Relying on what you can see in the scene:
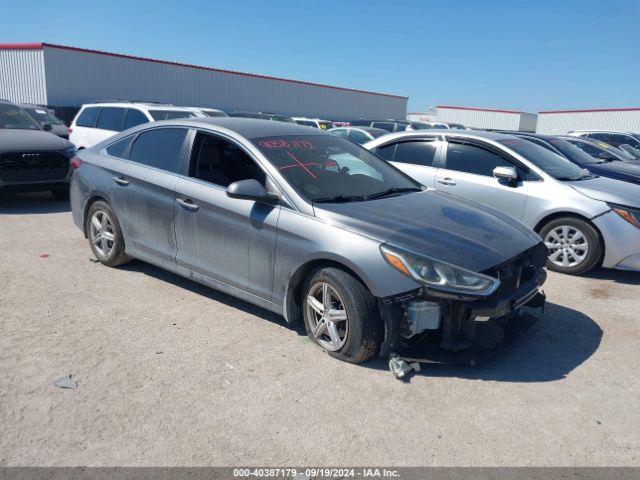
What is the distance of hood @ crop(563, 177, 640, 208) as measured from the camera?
617cm

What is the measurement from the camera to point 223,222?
14.5 ft

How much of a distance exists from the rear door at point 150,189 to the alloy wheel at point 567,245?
4.19 m

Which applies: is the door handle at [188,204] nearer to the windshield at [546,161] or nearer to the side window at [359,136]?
the windshield at [546,161]

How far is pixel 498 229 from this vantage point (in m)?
4.25

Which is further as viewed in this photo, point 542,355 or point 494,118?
point 494,118

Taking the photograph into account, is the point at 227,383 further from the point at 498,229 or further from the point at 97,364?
the point at 498,229

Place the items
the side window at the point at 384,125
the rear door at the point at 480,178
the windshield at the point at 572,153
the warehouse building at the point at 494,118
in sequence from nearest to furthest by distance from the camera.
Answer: the rear door at the point at 480,178 < the windshield at the point at 572,153 < the side window at the point at 384,125 < the warehouse building at the point at 494,118

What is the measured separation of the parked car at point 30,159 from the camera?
8.46 m

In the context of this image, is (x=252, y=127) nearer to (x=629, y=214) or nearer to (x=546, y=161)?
(x=546, y=161)

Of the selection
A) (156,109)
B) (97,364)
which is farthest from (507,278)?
(156,109)

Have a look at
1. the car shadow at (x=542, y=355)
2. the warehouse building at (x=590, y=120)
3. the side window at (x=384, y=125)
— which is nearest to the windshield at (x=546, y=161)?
the car shadow at (x=542, y=355)

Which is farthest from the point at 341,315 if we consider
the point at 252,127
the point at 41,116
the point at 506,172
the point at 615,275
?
the point at 41,116

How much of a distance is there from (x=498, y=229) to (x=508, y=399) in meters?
1.35

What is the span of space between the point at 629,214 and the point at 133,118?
9044 mm
